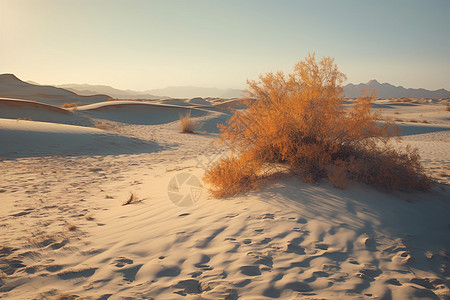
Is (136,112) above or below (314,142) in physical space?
above

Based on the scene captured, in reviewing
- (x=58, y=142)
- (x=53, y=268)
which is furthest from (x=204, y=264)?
(x=58, y=142)

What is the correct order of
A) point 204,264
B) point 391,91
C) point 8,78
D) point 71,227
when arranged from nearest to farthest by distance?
1. point 204,264
2. point 71,227
3. point 8,78
4. point 391,91

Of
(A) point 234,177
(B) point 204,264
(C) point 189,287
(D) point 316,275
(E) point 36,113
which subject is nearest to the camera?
(C) point 189,287

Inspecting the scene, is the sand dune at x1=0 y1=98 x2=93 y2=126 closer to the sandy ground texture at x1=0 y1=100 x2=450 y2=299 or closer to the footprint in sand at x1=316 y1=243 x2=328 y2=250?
the sandy ground texture at x1=0 y1=100 x2=450 y2=299

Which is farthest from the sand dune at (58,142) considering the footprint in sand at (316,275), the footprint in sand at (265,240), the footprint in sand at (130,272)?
the footprint in sand at (316,275)

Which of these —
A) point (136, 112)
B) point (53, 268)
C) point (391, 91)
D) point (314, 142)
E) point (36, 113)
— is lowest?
point (53, 268)

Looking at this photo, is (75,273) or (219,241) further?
(219,241)

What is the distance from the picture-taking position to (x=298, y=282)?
2307mm

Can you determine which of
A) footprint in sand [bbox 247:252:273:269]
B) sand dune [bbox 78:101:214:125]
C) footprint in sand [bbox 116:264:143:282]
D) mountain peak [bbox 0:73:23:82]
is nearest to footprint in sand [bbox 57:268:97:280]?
footprint in sand [bbox 116:264:143:282]

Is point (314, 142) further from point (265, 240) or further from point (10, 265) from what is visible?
point (10, 265)

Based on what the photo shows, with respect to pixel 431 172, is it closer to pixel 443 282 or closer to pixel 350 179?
pixel 350 179

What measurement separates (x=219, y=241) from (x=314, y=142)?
2560mm

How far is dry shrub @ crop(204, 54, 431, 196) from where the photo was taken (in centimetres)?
434

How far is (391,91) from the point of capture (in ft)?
311
